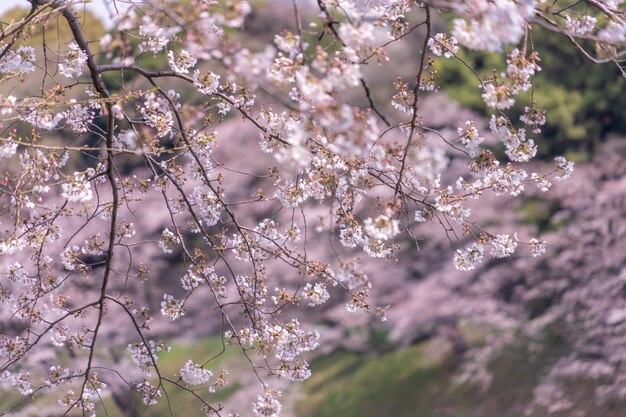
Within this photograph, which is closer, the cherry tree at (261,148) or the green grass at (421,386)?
the cherry tree at (261,148)

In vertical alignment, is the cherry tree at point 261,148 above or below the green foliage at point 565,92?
below

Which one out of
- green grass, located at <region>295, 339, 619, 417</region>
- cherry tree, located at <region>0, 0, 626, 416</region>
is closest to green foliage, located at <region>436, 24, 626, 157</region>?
green grass, located at <region>295, 339, 619, 417</region>

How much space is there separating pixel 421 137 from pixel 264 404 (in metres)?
1.45

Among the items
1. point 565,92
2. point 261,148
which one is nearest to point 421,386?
point 565,92

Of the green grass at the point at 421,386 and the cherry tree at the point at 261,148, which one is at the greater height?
the green grass at the point at 421,386

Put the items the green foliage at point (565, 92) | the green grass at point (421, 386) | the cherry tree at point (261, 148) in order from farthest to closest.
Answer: the green foliage at point (565, 92), the green grass at point (421, 386), the cherry tree at point (261, 148)

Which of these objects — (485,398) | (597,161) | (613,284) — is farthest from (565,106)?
(485,398)

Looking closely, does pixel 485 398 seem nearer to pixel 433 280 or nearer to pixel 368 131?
pixel 433 280

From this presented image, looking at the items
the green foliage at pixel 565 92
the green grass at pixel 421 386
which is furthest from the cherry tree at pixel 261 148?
the green foliage at pixel 565 92

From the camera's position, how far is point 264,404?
305 centimetres

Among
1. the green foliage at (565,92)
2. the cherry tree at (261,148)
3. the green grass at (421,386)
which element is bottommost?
the cherry tree at (261,148)

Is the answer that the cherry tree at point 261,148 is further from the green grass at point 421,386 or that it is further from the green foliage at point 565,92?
the green foliage at point 565,92

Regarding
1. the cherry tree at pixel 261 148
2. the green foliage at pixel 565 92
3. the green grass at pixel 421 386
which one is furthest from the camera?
the green foliage at pixel 565 92

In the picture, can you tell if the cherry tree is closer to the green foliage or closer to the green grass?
the green grass
